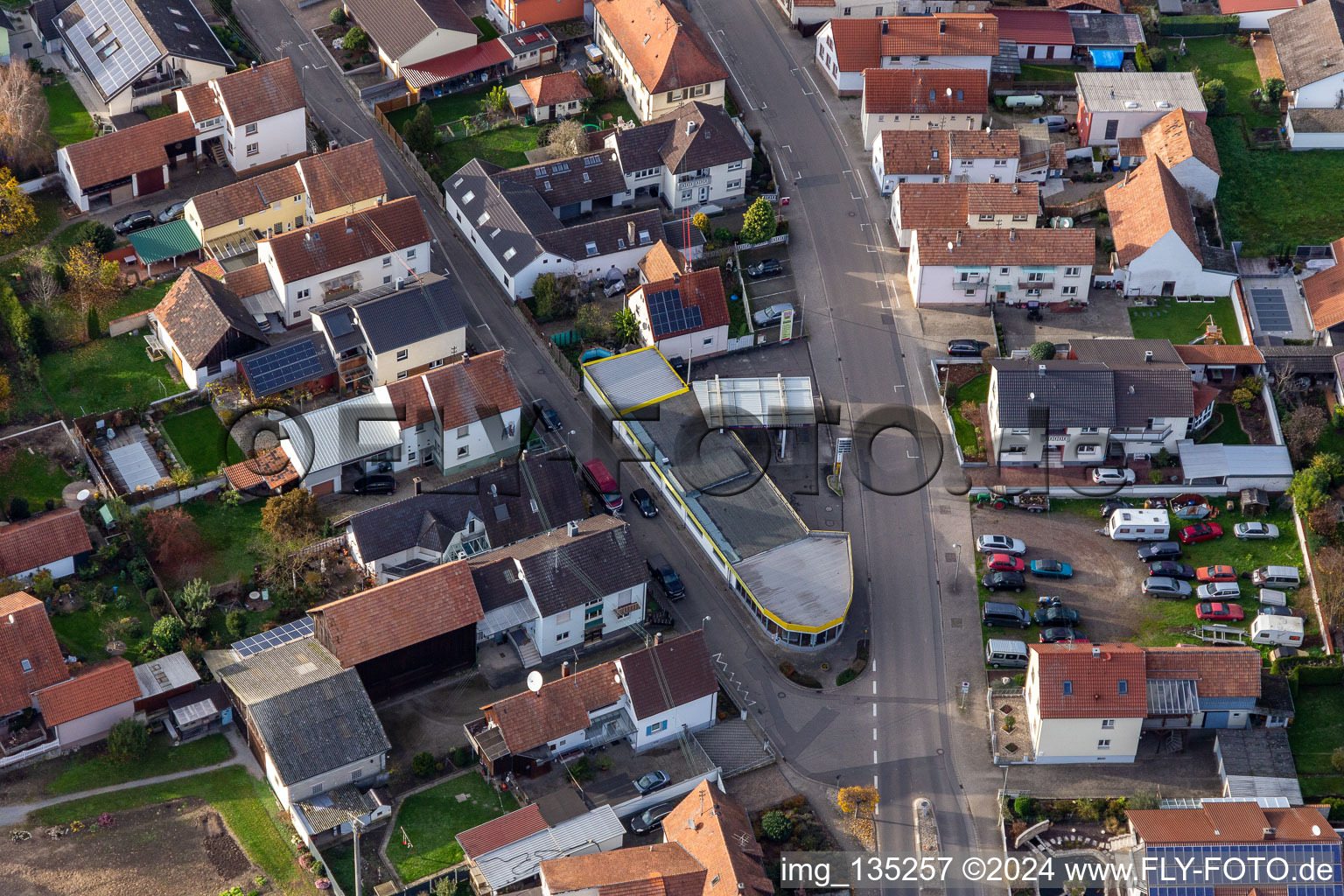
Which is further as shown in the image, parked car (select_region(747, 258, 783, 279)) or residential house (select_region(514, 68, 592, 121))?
residential house (select_region(514, 68, 592, 121))

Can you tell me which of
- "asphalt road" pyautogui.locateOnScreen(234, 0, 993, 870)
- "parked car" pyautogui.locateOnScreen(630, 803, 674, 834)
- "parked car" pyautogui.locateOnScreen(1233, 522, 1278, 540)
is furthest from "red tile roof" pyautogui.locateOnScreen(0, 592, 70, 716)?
"parked car" pyautogui.locateOnScreen(1233, 522, 1278, 540)

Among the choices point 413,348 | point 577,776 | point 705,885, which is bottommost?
point 705,885

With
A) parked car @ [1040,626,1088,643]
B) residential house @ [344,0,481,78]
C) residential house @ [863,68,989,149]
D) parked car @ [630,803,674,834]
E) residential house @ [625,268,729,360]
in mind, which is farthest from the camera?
residential house @ [344,0,481,78]

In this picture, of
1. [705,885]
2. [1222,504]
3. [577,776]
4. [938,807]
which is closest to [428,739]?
[577,776]

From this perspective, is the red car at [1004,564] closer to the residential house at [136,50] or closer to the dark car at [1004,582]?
the dark car at [1004,582]

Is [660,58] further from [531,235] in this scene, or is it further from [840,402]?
[840,402]

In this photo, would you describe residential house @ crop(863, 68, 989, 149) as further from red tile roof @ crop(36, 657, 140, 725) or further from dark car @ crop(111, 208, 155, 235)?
red tile roof @ crop(36, 657, 140, 725)

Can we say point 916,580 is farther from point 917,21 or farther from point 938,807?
point 917,21

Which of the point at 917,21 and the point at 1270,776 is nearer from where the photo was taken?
the point at 1270,776
